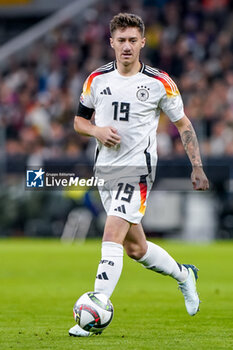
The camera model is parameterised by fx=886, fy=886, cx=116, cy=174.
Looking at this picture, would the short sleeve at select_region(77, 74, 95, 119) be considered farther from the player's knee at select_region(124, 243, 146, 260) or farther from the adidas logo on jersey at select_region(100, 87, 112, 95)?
the player's knee at select_region(124, 243, 146, 260)

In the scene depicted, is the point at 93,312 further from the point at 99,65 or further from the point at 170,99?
the point at 99,65

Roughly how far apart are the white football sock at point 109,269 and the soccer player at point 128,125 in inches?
4.9

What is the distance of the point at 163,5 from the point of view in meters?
23.0

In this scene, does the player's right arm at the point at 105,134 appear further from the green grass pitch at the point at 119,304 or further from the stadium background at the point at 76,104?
the stadium background at the point at 76,104

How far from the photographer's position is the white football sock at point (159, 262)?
6.86 metres

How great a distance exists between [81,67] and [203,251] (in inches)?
340

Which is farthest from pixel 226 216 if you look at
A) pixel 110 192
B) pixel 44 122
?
pixel 110 192

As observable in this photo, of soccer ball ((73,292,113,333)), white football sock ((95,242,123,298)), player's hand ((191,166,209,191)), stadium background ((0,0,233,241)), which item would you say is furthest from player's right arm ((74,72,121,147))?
stadium background ((0,0,233,241))

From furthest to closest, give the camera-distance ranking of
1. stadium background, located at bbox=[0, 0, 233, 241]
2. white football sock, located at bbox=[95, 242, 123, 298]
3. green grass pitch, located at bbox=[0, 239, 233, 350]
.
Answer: stadium background, located at bbox=[0, 0, 233, 241] → white football sock, located at bbox=[95, 242, 123, 298] → green grass pitch, located at bbox=[0, 239, 233, 350]

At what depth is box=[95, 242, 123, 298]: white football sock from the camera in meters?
6.11

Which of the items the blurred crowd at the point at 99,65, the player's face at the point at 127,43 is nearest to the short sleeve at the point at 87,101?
the player's face at the point at 127,43

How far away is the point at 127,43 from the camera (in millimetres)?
6457

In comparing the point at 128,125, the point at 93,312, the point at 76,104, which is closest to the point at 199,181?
the point at 128,125

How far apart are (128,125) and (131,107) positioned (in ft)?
0.44
